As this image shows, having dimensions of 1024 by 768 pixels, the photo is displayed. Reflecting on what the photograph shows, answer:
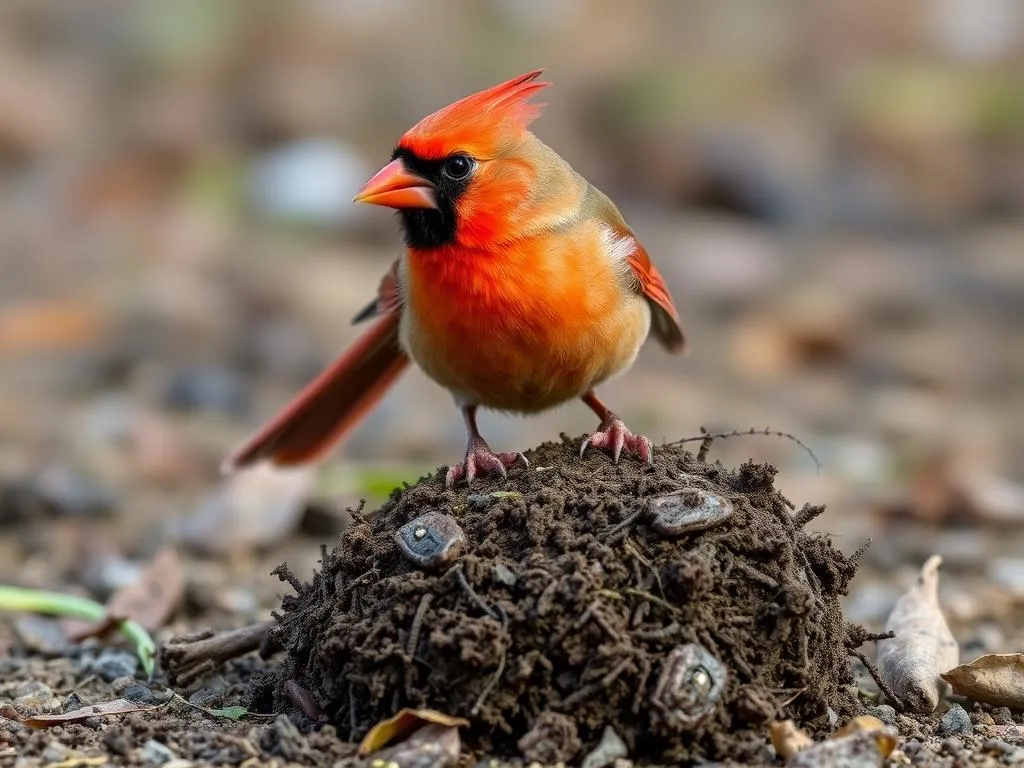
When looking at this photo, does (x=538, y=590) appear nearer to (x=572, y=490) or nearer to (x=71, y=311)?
(x=572, y=490)

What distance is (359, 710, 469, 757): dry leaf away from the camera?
2.96m

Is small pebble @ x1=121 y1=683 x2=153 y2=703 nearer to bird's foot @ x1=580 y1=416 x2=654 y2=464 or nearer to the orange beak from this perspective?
bird's foot @ x1=580 y1=416 x2=654 y2=464

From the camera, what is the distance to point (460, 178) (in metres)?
3.99

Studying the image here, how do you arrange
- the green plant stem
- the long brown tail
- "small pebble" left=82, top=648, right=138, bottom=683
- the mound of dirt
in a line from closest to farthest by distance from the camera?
1. the mound of dirt
2. "small pebble" left=82, top=648, right=138, bottom=683
3. the green plant stem
4. the long brown tail

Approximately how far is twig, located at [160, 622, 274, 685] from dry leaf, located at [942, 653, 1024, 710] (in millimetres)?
1768

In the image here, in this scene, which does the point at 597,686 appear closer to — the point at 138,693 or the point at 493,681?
the point at 493,681

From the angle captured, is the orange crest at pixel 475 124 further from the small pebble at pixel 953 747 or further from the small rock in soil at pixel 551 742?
the small pebble at pixel 953 747

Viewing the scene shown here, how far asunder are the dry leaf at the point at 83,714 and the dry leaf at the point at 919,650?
5.99 feet

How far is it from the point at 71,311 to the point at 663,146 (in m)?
4.67

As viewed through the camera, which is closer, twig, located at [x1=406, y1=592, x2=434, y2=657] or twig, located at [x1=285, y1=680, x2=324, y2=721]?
twig, located at [x1=406, y1=592, x2=434, y2=657]

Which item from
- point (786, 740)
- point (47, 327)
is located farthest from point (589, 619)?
point (47, 327)

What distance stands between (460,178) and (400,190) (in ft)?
0.57

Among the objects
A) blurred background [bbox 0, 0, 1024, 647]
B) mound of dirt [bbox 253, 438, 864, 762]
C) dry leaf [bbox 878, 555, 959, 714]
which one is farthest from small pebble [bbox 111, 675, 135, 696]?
dry leaf [bbox 878, 555, 959, 714]

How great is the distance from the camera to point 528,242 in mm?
3955
